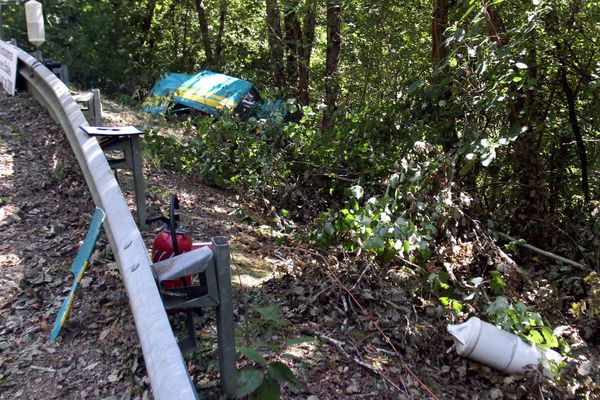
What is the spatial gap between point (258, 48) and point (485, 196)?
1479cm

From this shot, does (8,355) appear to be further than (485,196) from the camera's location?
No

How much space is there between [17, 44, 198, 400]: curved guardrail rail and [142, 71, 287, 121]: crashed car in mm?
5395

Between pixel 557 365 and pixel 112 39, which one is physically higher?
pixel 112 39

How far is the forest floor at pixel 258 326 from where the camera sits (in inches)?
137

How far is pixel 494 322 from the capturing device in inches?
170

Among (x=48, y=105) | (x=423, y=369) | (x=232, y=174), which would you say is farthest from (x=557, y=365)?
(x=48, y=105)

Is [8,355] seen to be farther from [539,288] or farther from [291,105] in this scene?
[291,105]

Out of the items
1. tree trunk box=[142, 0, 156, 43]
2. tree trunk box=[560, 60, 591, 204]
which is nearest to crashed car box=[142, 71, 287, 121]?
tree trunk box=[142, 0, 156, 43]

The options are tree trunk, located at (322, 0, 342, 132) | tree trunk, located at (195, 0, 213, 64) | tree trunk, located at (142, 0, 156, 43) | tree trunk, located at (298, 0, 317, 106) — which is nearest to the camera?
tree trunk, located at (322, 0, 342, 132)

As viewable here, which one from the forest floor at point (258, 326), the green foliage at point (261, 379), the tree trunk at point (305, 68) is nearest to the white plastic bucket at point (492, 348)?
the forest floor at point (258, 326)

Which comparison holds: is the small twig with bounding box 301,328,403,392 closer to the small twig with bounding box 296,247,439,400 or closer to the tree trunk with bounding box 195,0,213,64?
the small twig with bounding box 296,247,439,400

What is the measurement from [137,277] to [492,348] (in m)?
2.35

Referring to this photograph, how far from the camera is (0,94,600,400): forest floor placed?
349 cm

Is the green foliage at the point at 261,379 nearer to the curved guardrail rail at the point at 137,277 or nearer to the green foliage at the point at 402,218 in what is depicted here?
the curved guardrail rail at the point at 137,277
